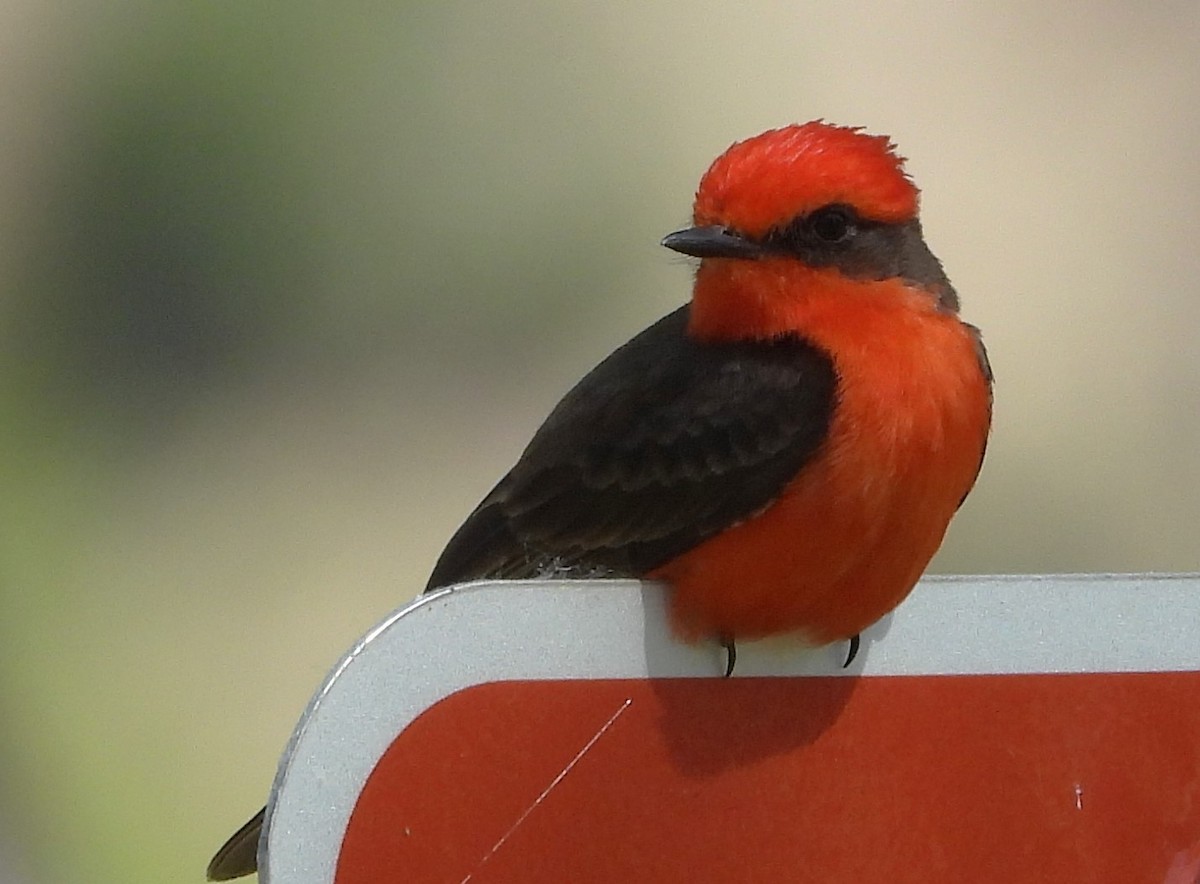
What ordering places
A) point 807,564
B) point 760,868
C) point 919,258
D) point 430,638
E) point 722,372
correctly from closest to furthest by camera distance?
point 430,638, point 760,868, point 807,564, point 722,372, point 919,258

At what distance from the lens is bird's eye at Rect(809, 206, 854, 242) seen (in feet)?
4.83

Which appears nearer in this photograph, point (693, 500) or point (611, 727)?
point (611, 727)

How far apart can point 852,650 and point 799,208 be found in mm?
465

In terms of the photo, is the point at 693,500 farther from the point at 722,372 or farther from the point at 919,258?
the point at 919,258

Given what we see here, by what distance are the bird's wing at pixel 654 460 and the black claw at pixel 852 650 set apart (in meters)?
0.15

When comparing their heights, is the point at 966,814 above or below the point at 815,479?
below

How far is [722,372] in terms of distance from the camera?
146 centimetres

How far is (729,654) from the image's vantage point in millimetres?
1201

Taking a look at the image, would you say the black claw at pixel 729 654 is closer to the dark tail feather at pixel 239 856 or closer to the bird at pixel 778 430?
the bird at pixel 778 430

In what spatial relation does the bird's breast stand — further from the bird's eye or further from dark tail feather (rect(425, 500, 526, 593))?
dark tail feather (rect(425, 500, 526, 593))

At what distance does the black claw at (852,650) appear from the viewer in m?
1.21

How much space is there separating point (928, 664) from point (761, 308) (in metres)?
0.41

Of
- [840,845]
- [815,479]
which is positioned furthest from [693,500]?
[840,845]

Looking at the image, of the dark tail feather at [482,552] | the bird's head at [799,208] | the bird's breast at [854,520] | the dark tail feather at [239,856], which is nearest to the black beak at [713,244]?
the bird's head at [799,208]
